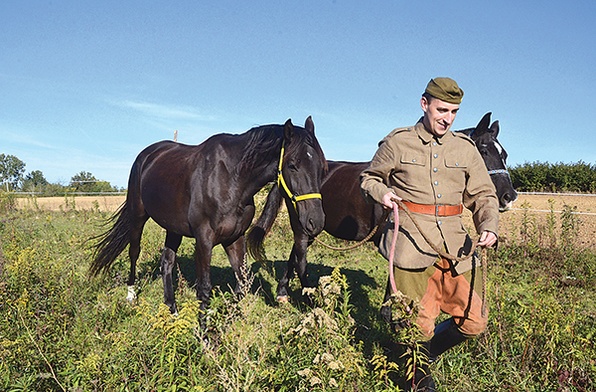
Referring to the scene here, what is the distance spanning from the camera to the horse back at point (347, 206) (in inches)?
231

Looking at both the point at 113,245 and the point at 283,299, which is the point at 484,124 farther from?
the point at 113,245

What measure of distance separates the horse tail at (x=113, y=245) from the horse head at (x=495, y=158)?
4.85 meters

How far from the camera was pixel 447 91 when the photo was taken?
283 cm

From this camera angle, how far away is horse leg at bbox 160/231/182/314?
5.60 metres

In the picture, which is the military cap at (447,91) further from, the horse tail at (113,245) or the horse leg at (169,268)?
the horse tail at (113,245)

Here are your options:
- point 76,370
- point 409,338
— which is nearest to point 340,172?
point 409,338

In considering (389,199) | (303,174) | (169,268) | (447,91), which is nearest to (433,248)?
(389,199)

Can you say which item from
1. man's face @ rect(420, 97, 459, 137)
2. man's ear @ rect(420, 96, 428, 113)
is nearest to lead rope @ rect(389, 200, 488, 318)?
man's face @ rect(420, 97, 459, 137)

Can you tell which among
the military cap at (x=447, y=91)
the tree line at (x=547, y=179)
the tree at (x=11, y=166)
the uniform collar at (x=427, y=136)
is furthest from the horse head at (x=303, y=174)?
the tree at (x=11, y=166)

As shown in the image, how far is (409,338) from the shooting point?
8.86 feet

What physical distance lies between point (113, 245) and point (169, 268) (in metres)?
1.13

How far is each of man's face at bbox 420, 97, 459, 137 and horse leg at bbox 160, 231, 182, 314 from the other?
3.84 metres

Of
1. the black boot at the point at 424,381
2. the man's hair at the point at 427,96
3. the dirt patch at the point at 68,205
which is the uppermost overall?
the man's hair at the point at 427,96

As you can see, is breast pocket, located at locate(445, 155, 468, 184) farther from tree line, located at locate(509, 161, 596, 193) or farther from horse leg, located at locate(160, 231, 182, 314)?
tree line, located at locate(509, 161, 596, 193)
